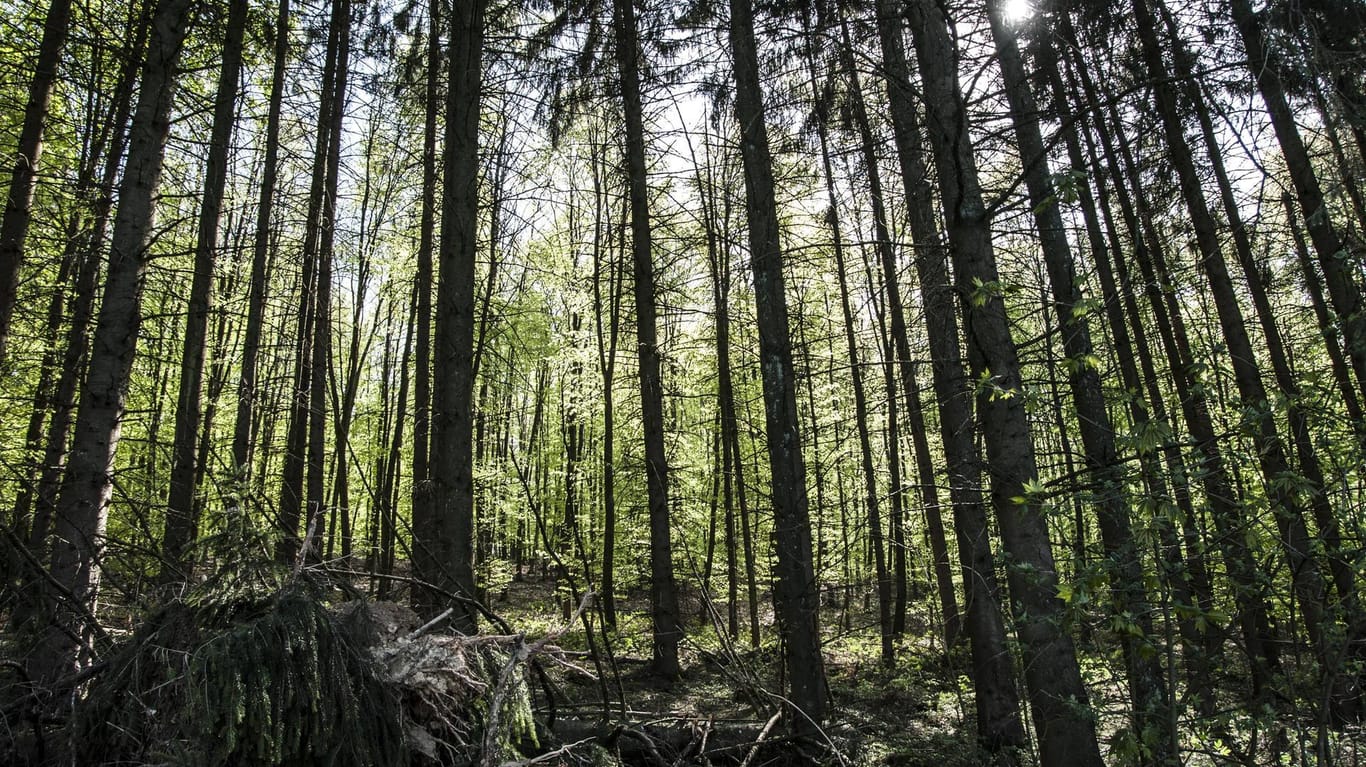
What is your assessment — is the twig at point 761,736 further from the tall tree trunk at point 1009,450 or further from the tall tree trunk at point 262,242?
the tall tree trunk at point 262,242

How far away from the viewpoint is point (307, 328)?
8609 mm

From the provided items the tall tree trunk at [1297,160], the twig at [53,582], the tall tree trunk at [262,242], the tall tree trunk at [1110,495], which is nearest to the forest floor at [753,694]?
the tall tree trunk at [1110,495]

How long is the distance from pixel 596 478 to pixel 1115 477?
1396 centimetres

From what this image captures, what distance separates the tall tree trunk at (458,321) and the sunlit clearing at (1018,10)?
4308 mm

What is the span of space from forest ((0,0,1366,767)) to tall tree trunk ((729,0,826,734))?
1.3 inches

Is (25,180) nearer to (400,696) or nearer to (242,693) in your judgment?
(242,693)

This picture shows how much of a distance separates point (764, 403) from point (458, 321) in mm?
3556

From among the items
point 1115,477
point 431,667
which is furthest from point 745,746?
point 1115,477

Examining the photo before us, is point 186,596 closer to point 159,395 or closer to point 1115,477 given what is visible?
point 1115,477

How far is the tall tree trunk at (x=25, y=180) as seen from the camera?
4805mm

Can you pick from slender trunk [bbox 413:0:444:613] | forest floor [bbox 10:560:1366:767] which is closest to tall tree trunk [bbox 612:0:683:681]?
slender trunk [bbox 413:0:444:613]

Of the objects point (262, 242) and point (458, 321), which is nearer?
point (458, 321)

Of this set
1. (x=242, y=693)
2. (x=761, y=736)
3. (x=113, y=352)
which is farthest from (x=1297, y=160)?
(x=113, y=352)

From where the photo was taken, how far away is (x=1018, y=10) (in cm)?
469
